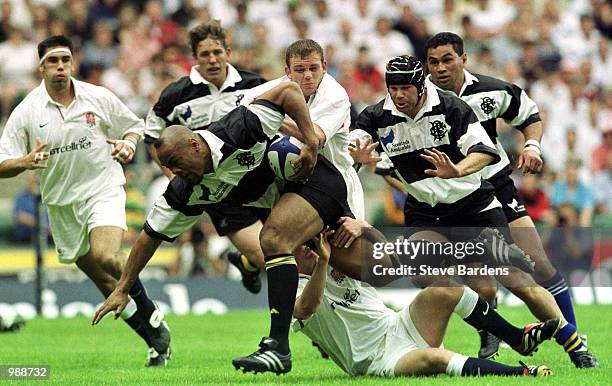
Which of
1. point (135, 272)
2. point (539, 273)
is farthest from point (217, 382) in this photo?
point (539, 273)

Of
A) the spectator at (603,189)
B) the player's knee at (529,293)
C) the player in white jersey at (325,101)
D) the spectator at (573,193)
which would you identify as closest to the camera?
the player in white jersey at (325,101)

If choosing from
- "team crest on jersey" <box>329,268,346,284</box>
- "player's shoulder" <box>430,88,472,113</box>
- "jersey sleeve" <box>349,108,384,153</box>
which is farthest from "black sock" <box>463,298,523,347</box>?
"jersey sleeve" <box>349,108,384,153</box>

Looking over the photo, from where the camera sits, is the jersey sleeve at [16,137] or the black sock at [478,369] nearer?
the black sock at [478,369]

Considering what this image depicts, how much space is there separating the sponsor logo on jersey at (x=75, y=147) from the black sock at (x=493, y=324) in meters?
4.49

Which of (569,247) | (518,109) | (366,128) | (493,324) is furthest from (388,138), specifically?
(569,247)

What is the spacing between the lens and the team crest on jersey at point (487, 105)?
1071 cm

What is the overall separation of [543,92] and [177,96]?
1116 cm

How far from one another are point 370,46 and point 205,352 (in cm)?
1120

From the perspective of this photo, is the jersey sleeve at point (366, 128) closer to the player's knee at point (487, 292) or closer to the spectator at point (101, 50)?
the player's knee at point (487, 292)

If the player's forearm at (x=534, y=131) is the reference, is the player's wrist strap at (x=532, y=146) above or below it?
below

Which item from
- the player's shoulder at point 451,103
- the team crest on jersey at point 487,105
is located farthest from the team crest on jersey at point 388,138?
the team crest on jersey at point 487,105

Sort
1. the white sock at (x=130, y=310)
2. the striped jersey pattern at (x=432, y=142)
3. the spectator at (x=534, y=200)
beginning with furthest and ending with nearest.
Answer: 1. the spectator at (x=534, y=200)
2. the white sock at (x=130, y=310)
3. the striped jersey pattern at (x=432, y=142)

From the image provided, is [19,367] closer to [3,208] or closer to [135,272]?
[135,272]

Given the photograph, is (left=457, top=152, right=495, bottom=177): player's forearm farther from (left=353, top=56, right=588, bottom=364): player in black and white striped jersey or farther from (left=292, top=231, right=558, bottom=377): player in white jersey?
(left=292, top=231, right=558, bottom=377): player in white jersey
